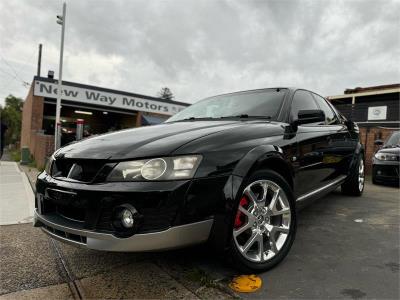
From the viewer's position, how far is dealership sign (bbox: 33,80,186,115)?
1603 centimetres

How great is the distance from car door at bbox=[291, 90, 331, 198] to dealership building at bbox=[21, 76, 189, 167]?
37.8 feet

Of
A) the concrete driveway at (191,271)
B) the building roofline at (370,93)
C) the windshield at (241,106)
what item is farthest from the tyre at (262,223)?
the building roofline at (370,93)

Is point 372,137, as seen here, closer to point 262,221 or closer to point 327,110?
point 327,110

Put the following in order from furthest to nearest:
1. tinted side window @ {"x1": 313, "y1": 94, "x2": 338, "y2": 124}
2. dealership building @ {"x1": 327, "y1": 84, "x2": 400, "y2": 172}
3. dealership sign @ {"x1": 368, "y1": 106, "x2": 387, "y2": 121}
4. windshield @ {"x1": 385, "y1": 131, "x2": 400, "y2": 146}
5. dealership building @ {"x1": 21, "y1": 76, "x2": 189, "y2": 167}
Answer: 1. dealership sign @ {"x1": 368, "y1": 106, "x2": 387, "y2": 121}
2. dealership building @ {"x1": 327, "y1": 84, "x2": 400, "y2": 172}
3. dealership building @ {"x1": 21, "y1": 76, "x2": 189, "y2": 167}
4. windshield @ {"x1": 385, "y1": 131, "x2": 400, "y2": 146}
5. tinted side window @ {"x1": 313, "y1": 94, "x2": 338, "y2": 124}

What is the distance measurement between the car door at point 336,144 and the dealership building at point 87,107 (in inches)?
439

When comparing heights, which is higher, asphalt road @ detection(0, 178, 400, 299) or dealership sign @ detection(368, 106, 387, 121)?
dealership sign @ detection(368, 106, 387, 121)

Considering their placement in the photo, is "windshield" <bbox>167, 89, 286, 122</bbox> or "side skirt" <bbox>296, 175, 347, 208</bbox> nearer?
"side skirt" <bbox>296, 175, 347, 208</bbox>

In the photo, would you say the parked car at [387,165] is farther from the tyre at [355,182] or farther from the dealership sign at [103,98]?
the dealership sign at [103,98]

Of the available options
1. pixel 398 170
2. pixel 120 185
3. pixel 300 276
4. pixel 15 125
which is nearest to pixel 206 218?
pixel 120 185

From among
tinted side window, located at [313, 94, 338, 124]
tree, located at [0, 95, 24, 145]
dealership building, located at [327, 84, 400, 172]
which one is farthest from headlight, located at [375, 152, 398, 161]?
tree, located at [0, 95, 24, 145]

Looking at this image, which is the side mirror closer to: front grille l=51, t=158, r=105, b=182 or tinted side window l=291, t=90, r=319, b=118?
tinted side window l=291, t=90, r=319, b=118

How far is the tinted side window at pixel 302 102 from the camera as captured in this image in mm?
3197

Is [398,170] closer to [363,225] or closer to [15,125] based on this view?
[363,225]

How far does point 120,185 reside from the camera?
185cm
